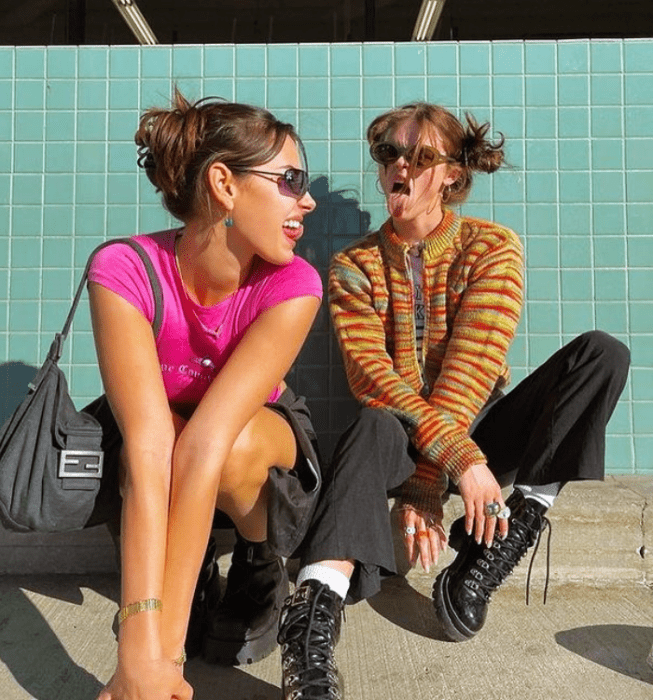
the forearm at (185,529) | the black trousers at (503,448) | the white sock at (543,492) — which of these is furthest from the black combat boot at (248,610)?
the white sock at (543,492)

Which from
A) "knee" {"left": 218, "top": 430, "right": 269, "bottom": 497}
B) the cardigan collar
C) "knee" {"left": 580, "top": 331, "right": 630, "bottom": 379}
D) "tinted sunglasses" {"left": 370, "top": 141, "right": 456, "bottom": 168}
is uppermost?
"tinted sunglasses" {"left": 370, "top": 141, "right": 456, "bottom": 168}

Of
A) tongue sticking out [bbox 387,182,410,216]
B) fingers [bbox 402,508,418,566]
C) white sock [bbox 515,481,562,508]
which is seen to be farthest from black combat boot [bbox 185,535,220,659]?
tongue sticking out [bbox 387,182,410,216]

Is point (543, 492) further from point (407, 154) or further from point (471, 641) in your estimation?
point (407, 154)

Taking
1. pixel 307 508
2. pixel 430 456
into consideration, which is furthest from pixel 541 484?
pixel 307 508

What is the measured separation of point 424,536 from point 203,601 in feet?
1.86

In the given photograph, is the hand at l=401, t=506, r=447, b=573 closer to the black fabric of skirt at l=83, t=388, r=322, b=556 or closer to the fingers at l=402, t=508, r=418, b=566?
the fingers at l=402, t=508, r=418, b=566

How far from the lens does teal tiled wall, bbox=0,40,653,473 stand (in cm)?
285

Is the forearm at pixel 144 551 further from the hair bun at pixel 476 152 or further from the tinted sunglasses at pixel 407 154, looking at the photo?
the hair bun at pixel 476 152

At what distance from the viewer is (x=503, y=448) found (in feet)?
6.99

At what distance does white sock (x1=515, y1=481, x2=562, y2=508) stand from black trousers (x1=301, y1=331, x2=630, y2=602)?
32 mm

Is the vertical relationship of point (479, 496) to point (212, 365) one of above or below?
below

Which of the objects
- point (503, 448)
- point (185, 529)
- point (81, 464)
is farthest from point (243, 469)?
point (503, 448)

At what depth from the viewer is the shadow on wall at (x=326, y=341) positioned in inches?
112

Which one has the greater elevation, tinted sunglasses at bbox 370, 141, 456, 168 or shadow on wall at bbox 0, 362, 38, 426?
tinted sunglasses at bbox 370, 141, 456, 168
